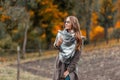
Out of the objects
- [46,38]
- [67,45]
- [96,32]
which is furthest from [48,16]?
[67,45]

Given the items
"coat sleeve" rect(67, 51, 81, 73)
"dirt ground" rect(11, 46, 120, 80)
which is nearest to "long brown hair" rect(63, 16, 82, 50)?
"coat sleeve" rect(67, 51, 81, 73)

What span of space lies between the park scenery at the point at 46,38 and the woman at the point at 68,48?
8.50 m

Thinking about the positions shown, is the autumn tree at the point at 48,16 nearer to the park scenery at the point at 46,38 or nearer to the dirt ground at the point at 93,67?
the park scenery at the point at 46,38

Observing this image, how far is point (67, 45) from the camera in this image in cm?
760

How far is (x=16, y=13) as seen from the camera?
2939 centimetres

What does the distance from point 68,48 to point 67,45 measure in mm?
61

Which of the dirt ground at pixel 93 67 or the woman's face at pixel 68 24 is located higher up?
the woman's face at pixel 68 24

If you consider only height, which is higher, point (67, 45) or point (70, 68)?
point (67, 45)

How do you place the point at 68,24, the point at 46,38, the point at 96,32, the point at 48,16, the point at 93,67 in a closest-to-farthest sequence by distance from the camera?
1. the point at 68,24
2. the point at 93,67
3. the point at 48,16
4. the point at 46,38
5. the point at 96,32

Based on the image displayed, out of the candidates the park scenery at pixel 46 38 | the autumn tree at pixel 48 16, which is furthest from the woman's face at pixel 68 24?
the autumn tree at pixel 48 16

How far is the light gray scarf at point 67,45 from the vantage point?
754 cm

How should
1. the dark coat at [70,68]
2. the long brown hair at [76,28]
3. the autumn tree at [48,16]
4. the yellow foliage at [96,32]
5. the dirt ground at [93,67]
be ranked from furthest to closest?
the yellow foliage at [96,32], the autumn tree at [48,16], the dirt ground at [93,67], the dark coat at [70,68], the long brown hair at [76,28]

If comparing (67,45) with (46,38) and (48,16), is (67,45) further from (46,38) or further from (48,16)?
(46,38)

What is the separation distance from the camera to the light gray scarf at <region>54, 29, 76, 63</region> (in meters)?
7.54
